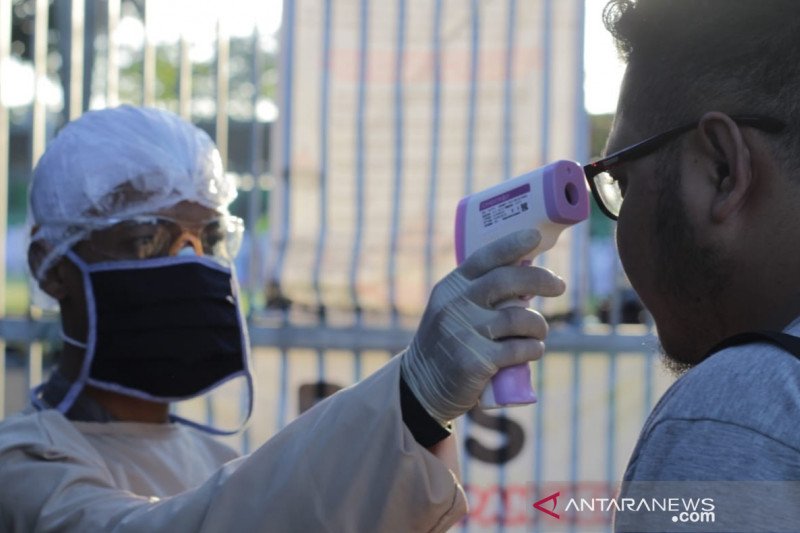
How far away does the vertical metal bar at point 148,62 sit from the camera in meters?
4.27

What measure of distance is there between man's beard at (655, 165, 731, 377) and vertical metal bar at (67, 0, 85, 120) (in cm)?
317

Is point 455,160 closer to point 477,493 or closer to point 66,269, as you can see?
point 477,493

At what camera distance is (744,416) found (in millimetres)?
1212

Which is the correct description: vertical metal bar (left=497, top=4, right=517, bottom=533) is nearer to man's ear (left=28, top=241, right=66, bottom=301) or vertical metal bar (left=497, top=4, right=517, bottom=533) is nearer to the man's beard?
man's ear (left=28, top=241, right=66, bottom=301)

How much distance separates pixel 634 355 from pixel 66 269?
233 centimetres

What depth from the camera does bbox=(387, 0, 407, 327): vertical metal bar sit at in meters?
4.31

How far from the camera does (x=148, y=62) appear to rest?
14.1 ft

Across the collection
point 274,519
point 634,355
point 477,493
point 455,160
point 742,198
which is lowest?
→ point 477,493

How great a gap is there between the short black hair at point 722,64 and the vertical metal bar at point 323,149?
2.78 meters

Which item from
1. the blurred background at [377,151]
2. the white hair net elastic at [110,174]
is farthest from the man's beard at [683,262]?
A: the blurred background at [377,151]

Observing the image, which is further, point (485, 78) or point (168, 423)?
point (485, 78)

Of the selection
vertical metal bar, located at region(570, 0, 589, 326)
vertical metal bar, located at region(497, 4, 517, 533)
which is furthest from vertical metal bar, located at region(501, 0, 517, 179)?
vertical metal bar, located at region(570, 0, 589, 326)

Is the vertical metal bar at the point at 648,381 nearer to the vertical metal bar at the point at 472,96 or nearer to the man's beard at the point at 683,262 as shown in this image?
the vertical metal bar at the point at 472,96

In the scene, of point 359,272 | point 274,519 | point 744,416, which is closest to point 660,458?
point 744,416
